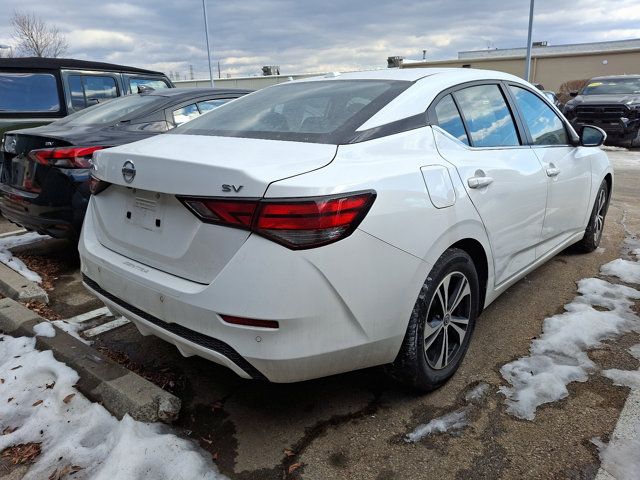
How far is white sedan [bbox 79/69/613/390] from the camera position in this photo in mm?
1911

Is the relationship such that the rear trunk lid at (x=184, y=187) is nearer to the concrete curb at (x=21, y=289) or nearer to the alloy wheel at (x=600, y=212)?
the concrete curb at (x=21, y=289)

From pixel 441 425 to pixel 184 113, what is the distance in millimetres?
3961

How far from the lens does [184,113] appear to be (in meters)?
5.09

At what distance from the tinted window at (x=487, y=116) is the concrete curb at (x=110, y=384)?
2149 millimetres

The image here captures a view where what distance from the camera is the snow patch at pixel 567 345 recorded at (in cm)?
261

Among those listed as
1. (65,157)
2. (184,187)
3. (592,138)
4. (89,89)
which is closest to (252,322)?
(184,187)

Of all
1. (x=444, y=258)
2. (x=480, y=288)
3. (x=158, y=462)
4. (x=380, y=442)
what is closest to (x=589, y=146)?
(x=480, y=288)

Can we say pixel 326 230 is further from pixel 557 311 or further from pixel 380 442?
pixel 557 311

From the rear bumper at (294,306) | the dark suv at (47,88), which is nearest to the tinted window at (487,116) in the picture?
the rear bumper at (294,306)

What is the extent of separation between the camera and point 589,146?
409 centimetres

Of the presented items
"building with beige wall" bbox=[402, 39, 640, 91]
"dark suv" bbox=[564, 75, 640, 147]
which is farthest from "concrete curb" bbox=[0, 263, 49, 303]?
"building with beige wall" bbox=[402, 39, 640, 91]

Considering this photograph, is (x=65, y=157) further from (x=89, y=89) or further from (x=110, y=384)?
(x=89, y=89)

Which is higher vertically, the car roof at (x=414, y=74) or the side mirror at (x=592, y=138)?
the car roof at (x=414, y=74)

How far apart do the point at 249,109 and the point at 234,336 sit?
1499 millimetres
